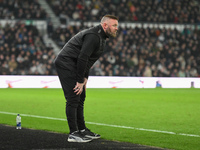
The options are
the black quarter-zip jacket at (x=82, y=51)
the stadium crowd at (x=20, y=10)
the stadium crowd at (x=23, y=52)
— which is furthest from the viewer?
the stadium crowd at (x=20, y=10)

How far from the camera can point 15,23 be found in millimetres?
31594

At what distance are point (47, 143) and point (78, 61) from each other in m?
1.39

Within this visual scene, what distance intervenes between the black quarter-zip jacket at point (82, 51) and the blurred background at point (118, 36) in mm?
20746

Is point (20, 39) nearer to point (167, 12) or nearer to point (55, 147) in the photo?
point (167, 12)

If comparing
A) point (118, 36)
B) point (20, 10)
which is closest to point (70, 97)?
point (118, 36)

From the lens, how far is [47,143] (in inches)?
267

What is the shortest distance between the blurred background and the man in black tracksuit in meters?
20.8

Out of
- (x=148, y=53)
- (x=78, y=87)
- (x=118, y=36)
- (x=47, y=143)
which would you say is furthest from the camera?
(x=118, y=36)

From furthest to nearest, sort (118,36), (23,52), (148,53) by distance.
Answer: (118,36)
(148,53)
(23,52)

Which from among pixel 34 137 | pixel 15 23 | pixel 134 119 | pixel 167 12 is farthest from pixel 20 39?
pixel 34 137

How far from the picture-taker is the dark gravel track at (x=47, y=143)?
21.0ft

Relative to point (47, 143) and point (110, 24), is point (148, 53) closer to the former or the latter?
point (110, 24)

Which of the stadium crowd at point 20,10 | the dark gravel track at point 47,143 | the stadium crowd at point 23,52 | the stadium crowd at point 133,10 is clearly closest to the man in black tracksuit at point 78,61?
the dark gravel track at point 47,143

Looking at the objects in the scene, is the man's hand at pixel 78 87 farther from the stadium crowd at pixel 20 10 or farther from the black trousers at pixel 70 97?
the stadium crowd at pixel 20 10
